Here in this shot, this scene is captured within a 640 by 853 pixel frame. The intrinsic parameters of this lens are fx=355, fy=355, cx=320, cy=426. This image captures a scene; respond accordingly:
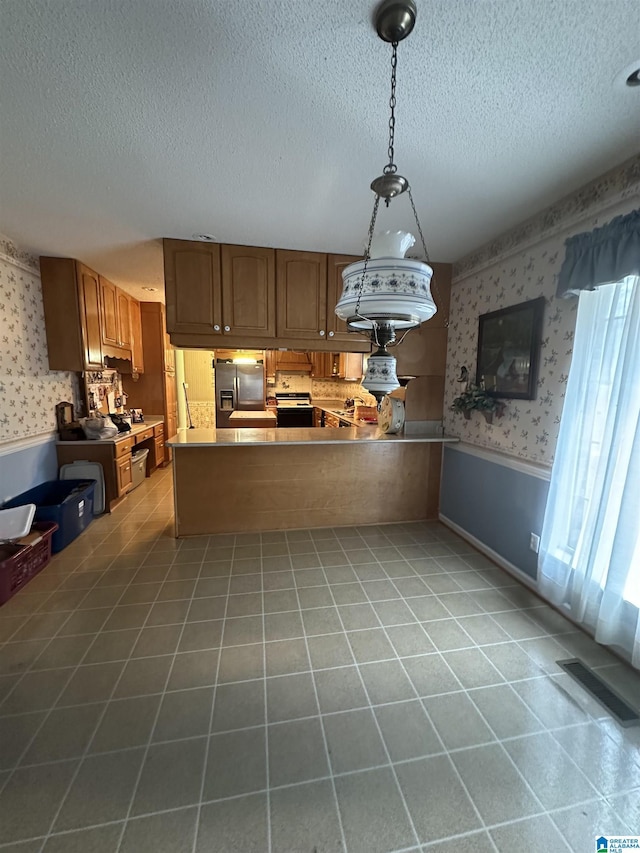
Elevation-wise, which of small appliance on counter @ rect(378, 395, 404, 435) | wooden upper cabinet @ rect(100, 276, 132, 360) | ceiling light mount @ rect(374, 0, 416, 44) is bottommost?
small appliance on counter @ rect(378, 395, 404, 435)

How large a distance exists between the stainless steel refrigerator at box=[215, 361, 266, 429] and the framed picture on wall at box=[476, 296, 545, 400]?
4.01 metres

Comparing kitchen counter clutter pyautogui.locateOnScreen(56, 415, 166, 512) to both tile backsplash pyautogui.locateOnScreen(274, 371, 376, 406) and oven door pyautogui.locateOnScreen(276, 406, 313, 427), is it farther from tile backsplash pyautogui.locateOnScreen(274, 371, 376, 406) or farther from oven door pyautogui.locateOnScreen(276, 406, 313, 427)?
tile backsplash pyautogui.locateOnScreen(274, 371, 376, 406)

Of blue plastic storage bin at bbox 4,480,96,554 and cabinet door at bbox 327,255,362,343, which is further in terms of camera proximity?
cabinet door at bbox 327,255,362,343

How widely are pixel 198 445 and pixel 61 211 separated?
5.86ft

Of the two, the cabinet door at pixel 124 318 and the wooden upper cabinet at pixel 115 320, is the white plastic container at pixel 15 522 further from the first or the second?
the cabinet door at pixel 124 318

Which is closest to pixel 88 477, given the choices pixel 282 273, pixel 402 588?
pixel 282 273

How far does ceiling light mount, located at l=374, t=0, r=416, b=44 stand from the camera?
38.7 inches

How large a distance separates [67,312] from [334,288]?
2.47 metres

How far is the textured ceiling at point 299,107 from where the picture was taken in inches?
41.3

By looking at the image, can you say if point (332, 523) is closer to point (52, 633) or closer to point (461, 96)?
point (52, 633)

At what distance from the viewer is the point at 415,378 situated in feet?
11.1

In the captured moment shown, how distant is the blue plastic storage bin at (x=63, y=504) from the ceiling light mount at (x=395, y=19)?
3.38 meters

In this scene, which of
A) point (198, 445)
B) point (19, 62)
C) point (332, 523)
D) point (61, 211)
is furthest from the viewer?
point (332, 523)

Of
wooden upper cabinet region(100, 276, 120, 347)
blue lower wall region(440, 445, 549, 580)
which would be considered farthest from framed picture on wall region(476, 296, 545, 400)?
wooden upper cabinet region(100, 276, 120, 347)
